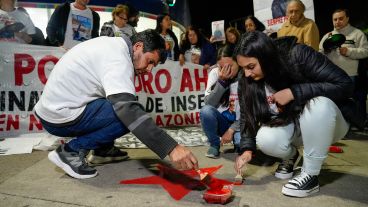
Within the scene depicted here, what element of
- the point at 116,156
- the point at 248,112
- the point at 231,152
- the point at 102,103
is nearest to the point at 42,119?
the point at 102,103

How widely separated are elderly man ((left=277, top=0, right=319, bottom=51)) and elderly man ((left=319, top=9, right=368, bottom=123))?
16.8 inches

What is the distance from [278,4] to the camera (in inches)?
202

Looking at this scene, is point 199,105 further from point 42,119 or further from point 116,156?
point 42,119

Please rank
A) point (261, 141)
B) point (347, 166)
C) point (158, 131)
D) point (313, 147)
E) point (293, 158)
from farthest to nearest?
point (347, 166)
point (293, 158)
point (261, 141)
point (313, 147)
point (158, 131)

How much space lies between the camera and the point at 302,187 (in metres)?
2.21

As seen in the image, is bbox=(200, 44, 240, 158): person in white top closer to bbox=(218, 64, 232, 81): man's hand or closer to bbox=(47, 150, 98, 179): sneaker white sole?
bbox=(218, 64, 232, 81): man's hand

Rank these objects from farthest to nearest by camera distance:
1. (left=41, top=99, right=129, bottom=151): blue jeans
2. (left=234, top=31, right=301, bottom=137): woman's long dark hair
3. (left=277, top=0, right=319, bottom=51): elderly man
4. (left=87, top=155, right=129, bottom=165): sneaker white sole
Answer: (left=277, top=0, right=319, bottom=51): elderly man
(left=87, top=155, right=129, bottom=165): sneaker white sole
(left=41, top=99, right=129, bottom=151): blue jeans
(left=234, top=31, right=301, bottom=137): woman's long dark hair

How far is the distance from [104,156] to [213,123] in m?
1.01

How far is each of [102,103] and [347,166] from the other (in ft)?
6.70

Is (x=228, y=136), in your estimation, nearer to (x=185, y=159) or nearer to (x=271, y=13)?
(x=185, y=159)

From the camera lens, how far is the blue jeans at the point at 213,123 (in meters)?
3.28

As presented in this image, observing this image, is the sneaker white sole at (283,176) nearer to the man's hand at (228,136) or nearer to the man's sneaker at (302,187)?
the man's sneaker at (302,187)

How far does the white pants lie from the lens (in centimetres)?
221

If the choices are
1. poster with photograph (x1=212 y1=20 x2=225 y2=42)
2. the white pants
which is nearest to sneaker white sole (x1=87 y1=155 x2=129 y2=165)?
the white pants
